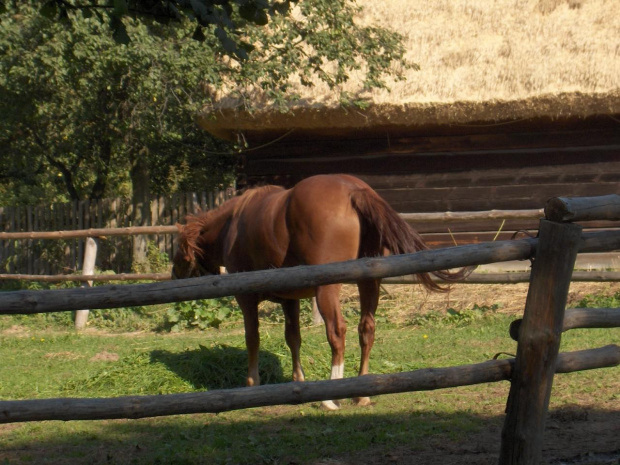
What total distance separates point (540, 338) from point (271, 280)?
1224 mm

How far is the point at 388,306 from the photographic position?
30.3 ft

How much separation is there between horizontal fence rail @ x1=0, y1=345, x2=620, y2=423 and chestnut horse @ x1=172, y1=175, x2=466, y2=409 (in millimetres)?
1361

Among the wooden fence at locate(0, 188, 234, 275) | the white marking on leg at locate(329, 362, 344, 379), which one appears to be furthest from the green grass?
the wooden fence at locate(0, 188, 234, 275)

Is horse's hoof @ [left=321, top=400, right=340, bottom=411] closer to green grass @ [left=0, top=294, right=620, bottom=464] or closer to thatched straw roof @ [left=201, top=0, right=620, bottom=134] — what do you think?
green grass @ [left=0, top=294, right=620, bottom=464]

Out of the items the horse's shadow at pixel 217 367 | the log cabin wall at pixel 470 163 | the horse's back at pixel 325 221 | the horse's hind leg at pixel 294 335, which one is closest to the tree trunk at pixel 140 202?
the log cabin wall at pixel 470 163

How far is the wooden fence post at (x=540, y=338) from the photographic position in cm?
335

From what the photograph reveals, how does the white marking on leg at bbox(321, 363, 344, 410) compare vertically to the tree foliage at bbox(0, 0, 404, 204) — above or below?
below

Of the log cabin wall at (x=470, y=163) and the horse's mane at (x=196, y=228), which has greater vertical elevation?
the log cabin wall at (x=470, y=163)

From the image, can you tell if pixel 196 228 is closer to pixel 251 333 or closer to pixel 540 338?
pixel 251 333

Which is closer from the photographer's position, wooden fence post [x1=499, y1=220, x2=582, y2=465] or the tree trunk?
wooden fence post [x1=499, y1=220, x2=582, y2=465]

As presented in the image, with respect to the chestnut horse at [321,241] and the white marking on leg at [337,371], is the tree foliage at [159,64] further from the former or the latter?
the white marking on leg at [337,371]

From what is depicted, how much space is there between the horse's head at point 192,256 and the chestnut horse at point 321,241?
26.7 inches

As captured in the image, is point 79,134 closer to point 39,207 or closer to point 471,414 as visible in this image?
point 39,207

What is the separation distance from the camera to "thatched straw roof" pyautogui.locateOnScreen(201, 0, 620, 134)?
10484mm
